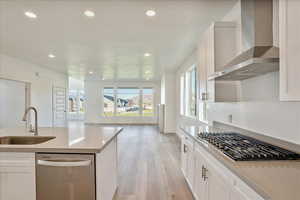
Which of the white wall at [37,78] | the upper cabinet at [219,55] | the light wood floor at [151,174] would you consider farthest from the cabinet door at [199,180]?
the white wall at [37,78]

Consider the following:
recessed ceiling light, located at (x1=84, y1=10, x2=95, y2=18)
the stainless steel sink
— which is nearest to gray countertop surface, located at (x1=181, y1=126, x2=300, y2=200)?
the stainless steel sink

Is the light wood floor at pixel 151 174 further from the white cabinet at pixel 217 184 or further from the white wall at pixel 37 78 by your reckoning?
the white wall at pixel 37 78

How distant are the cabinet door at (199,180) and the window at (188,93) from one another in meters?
2.98

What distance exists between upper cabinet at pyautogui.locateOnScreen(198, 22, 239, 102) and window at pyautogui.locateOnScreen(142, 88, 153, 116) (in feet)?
25.2

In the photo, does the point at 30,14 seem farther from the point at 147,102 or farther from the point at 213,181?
the point at 147,102

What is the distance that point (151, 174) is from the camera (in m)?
3.03

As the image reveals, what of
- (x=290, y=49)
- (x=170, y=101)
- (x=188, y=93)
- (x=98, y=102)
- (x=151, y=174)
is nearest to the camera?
(x=290, y=49)

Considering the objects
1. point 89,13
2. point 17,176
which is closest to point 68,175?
point 17,176

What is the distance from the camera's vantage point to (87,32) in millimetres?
3076

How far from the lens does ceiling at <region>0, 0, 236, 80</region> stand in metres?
2.23

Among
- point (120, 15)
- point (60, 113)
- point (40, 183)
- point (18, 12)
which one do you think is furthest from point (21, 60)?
point (40, 183)

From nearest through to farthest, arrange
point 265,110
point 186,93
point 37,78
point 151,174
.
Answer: point 265,110 → point 151,174 → point 186,93 → point 37,78

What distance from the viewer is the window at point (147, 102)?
10141 mm

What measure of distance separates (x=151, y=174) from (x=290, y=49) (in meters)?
2.74
